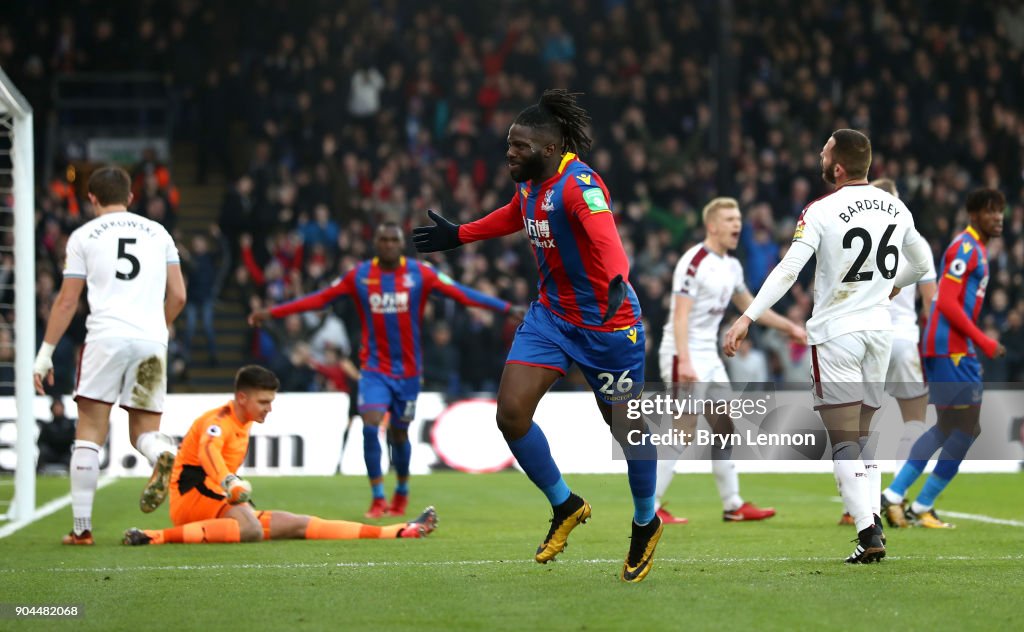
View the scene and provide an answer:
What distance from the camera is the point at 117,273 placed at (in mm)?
8945

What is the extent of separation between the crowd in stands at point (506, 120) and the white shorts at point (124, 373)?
946cm

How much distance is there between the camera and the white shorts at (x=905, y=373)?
35.9ft

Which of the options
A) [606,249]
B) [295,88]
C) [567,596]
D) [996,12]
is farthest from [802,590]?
[996,12]

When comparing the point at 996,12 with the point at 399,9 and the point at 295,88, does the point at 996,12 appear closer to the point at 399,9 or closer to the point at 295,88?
the point at 399,9

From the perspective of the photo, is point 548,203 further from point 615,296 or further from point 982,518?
point 982,518

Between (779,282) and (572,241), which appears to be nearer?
(572,241)

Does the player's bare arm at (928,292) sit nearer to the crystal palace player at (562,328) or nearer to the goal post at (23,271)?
the crystal palace player at (562,328)

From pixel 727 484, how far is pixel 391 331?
303cm

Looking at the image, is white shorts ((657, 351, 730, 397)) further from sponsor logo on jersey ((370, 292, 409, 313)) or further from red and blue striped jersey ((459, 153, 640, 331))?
red and blue striped jersey ((459, 153, 640, 331))

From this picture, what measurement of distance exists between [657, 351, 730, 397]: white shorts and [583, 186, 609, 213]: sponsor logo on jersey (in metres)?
4.24

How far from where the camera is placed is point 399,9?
1047 inches

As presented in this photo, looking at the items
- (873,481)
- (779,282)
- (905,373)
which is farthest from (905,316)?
(779,282)

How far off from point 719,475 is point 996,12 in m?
20.1

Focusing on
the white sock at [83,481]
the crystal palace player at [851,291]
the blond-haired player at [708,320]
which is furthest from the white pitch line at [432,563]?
the blond-haired player at [708,320]
